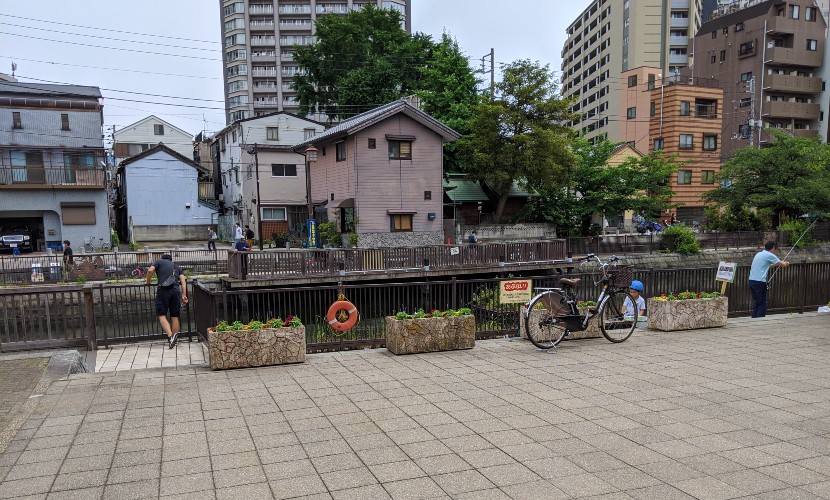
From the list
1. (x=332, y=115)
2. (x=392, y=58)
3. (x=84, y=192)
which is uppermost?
(x=392, y=58)

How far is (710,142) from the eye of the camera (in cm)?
4841

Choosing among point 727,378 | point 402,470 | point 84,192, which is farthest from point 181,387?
point 84,192

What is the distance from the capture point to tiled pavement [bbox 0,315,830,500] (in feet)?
13.2

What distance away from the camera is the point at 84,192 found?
34.5m

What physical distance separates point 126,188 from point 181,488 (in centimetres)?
4295

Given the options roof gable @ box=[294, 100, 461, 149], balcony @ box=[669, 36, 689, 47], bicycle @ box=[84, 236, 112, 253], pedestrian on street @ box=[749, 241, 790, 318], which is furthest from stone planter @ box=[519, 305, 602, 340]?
balcony @ box=[669, 36, 689, 47]

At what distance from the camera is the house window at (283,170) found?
4059cm

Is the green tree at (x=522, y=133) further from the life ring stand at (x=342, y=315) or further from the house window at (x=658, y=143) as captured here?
the life ring stand at (x=342, y=315)

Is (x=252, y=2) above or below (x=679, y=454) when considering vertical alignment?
above

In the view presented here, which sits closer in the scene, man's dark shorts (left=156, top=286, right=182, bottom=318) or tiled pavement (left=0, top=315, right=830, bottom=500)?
tiled pavement (left=0, top=315, right=830, bottom=500)

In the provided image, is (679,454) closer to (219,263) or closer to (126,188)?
(219,263)

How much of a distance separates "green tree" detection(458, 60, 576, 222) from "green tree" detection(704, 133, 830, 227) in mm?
11353

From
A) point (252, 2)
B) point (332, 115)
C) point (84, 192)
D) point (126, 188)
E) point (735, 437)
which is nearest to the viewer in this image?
point (735, 437)

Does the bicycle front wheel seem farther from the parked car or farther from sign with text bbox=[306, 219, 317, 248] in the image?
the parked car
